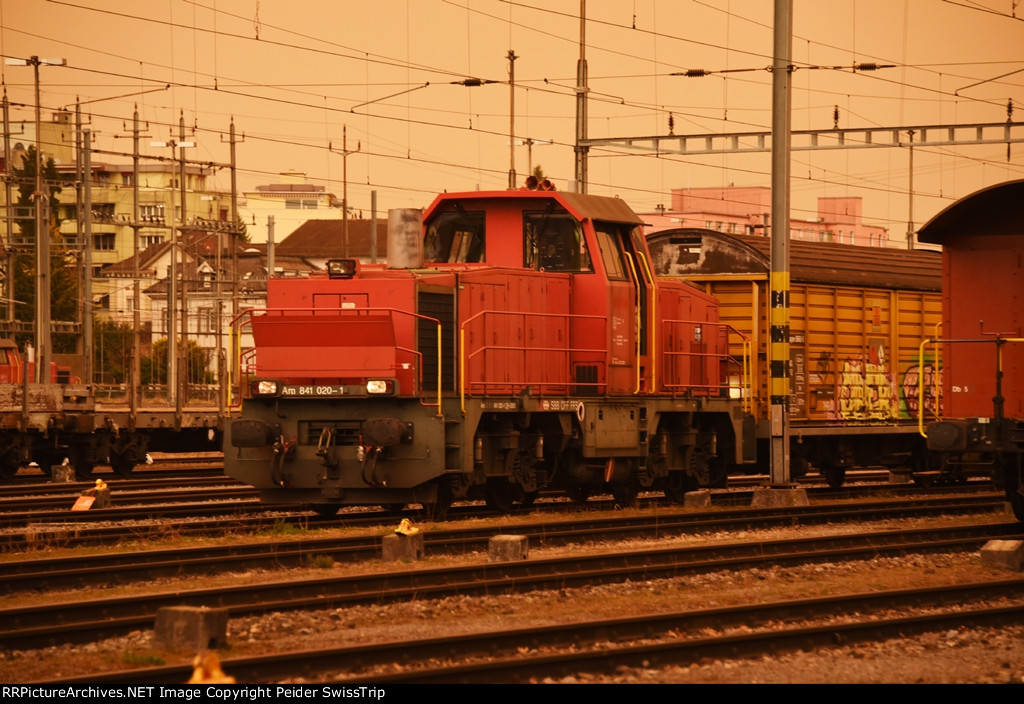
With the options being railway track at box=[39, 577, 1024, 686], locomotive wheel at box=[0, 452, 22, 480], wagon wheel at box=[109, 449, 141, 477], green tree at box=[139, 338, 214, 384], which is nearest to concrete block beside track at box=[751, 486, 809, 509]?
railway track at box=[39, 577, 1024, 686]

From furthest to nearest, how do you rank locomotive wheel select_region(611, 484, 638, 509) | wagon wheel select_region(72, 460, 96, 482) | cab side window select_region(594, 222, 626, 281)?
wagon wheel select_region(72, 460, 96, 482) < locomotive wheel select_region(611, 484, 638, 509) < cab side window select_region(594, 222, 626, 281)

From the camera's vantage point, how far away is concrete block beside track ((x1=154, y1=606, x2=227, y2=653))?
29.2 ft

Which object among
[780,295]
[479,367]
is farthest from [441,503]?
[780,295]

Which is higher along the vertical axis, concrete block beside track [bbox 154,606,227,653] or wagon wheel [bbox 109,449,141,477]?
concrete block beside track [bbox 154,606,227,653]

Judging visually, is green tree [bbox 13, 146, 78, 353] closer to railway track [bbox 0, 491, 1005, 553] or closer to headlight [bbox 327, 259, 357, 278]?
railway track [bbox 0, 491, 1005, 553]

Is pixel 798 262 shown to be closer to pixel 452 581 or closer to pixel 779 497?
pixel 779 497

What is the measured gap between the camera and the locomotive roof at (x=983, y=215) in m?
14.9

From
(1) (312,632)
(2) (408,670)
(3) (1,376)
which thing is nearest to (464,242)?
(1) (312,632)

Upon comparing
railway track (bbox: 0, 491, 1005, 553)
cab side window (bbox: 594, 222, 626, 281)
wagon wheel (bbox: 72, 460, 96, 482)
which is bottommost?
wagon wheel (bbox: 72, 460, 96, 482)

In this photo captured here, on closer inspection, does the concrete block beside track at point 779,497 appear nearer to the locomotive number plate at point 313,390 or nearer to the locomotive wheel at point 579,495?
the locomotive wheel at point 579,495

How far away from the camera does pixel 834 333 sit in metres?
23.5

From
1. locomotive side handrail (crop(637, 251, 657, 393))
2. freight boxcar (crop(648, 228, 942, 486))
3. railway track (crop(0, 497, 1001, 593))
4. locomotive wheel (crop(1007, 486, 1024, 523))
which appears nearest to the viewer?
railway track (crop(0, 497, 1001, 593))

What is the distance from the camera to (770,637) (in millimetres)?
9352

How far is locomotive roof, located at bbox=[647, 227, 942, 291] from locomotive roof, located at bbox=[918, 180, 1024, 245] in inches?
261
